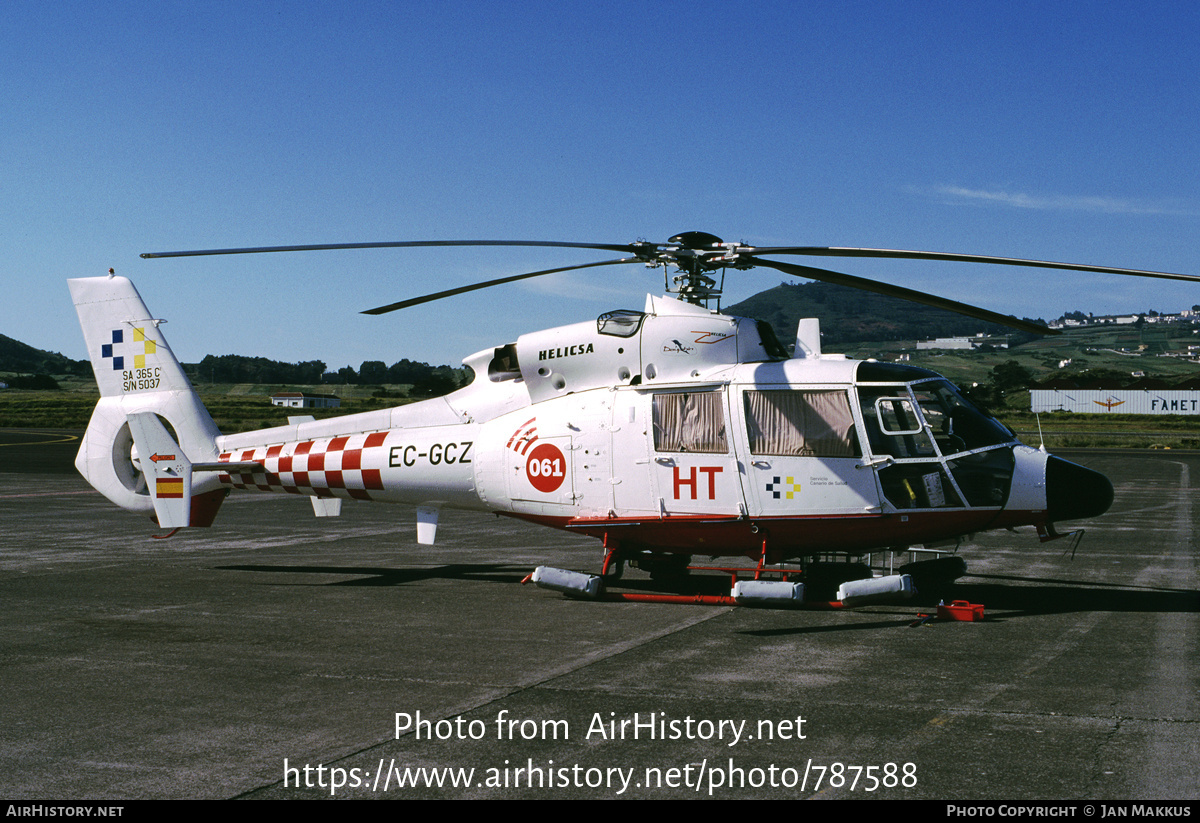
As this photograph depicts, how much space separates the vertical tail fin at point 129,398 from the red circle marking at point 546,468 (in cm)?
567

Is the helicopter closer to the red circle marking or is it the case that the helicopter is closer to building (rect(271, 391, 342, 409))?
the red circle marking

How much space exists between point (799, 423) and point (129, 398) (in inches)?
423

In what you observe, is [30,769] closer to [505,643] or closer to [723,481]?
[505,643]

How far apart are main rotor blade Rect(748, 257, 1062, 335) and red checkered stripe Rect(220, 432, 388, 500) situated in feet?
21.2

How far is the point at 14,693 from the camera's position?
8180 mm

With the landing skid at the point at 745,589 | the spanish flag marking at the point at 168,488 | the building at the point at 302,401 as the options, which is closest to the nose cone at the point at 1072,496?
the landing skid at the point at 745,589

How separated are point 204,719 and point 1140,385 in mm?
143942

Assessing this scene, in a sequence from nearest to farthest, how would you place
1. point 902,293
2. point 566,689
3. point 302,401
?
point 566,689 → point 902,293 → point 302,401

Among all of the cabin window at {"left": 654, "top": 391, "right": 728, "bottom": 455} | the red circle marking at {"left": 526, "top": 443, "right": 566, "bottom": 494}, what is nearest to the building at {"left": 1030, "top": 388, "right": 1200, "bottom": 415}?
the cabin window at {"left": 654, "top": 391, "right": 728, "bottom": 455}

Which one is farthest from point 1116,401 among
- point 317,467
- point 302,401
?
point 317,467

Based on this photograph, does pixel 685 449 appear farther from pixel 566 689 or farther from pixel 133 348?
pixel 133 348

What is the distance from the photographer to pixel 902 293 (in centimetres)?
1084

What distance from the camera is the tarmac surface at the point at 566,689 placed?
607 centimetres

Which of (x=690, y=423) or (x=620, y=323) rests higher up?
(x=620, y=323)
